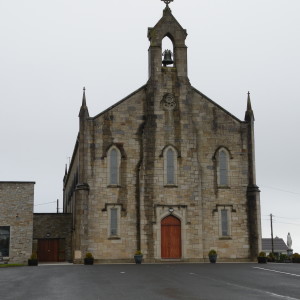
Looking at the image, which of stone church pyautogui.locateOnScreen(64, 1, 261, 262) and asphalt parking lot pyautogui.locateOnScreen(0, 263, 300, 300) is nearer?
asphalt parking lot pyautogui.locateOnScreen(0, 263, 300, 300)

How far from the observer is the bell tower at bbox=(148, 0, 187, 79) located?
43.6m

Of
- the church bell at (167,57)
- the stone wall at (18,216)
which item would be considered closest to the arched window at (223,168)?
the church bell at (167,57)

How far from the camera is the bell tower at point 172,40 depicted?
43.6m

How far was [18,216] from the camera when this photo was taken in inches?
1743

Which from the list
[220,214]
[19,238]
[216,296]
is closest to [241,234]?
[220,214]

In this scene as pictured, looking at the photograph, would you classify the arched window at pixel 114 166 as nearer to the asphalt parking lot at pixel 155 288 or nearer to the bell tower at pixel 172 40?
the bell tower at pixel 172 40

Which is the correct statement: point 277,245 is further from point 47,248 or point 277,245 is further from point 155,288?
point 155,288

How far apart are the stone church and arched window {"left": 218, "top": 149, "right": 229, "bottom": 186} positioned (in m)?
0.07

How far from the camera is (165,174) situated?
41594 mm

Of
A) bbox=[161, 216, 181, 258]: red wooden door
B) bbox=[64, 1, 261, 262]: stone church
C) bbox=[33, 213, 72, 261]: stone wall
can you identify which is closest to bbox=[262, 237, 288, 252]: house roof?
bbox=[33, 213, 72, 261]: stone wall

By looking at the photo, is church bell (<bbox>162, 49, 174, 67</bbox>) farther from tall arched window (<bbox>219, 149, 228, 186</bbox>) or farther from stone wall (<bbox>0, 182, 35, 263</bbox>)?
stone wall (<bbox>0, 182, 35, 263</bbox>)

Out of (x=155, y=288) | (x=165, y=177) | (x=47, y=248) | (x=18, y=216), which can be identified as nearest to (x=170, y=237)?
(x=165, y=177)

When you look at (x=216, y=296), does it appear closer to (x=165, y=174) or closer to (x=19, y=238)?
(x=165, y=174)

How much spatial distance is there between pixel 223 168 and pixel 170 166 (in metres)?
3.79
